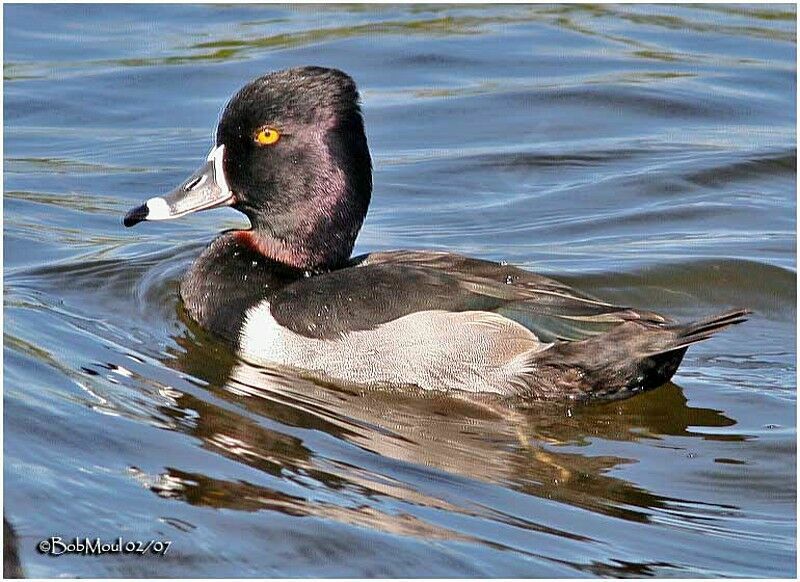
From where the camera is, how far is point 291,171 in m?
6.80

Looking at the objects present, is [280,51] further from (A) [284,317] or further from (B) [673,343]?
(B) [673,343]

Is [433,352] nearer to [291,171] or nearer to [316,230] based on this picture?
[316,230]

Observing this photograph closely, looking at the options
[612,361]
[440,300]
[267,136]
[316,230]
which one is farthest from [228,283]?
[612,361]

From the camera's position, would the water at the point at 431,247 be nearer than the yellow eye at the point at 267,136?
Yes

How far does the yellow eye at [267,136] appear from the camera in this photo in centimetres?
673

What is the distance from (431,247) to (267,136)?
162 centimetres

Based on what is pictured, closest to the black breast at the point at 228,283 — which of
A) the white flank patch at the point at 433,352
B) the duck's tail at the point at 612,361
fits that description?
the white flank patch at the point at 433,352

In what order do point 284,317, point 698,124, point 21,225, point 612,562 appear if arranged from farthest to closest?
point 698,124, point 21,225, point 284,317, point 612,562

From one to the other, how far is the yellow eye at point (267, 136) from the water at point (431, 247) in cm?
93

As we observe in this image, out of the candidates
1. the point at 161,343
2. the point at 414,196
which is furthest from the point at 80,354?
the point at 414,196

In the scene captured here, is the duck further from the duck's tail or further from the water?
the water

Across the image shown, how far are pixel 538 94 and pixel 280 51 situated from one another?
2047mm

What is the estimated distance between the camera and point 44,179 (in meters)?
8.95

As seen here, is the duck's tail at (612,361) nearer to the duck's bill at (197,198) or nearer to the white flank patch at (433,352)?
the white flank patch at (433,352)
